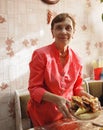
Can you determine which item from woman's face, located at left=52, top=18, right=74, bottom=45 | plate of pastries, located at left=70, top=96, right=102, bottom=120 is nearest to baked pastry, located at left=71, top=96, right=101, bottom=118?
plate of pastries, located at left=70, top=96, right=102, bottom=120

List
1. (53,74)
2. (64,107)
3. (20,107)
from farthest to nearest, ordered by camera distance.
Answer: (20,107)
(53,74)
(64,107)

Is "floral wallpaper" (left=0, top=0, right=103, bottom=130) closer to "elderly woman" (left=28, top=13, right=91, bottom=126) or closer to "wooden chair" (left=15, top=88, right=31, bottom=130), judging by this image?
"wooden chair" (left=15, top=88, right=31, bottom=130)

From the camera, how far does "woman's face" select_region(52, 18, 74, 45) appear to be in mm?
1336

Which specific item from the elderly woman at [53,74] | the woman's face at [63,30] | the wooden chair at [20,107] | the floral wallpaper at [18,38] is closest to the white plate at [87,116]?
the elderly woman at [53,74]

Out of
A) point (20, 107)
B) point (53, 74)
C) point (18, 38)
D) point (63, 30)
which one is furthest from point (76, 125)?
point (18, 38)

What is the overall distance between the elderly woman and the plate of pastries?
16 cm

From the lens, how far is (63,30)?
52.4 inches

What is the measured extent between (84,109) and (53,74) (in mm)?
282

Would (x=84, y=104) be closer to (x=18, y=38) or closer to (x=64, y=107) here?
(x=64, y=107)

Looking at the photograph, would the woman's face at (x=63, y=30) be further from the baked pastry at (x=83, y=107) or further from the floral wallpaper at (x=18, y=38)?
the floral wallpaper at (x=18, y=38)

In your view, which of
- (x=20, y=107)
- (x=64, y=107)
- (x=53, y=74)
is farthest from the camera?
(x=20, y=107)

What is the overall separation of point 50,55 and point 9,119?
74 cm

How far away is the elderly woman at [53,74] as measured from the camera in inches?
50.3

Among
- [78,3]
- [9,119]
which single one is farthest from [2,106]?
[78,3]
